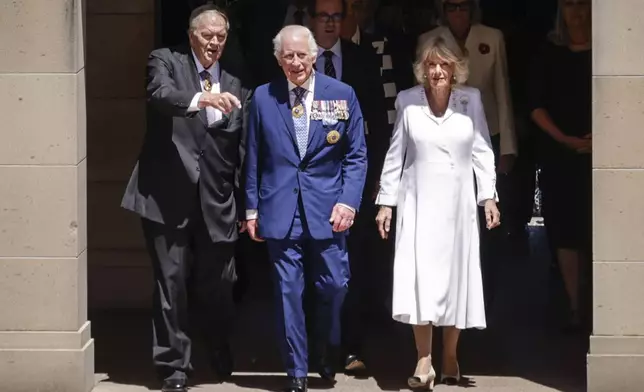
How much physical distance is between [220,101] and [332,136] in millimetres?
667

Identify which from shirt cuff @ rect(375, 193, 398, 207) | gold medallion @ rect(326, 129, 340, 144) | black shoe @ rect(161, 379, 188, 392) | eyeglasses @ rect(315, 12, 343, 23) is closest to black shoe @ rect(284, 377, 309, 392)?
black shoe @ rect(161, 379, 188, 392)

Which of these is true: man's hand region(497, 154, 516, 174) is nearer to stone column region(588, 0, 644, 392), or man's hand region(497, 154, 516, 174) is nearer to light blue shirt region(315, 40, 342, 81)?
light blue shirt region(315, 40, 342, 81)

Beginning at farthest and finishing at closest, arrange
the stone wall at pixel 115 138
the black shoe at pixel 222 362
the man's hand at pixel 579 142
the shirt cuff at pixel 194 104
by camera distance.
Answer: the stone wall at pixel 115 138, the man's hand at pixel 579 142, the black shoe at pixel 222 362, the shirt cuff at pixel 194 104

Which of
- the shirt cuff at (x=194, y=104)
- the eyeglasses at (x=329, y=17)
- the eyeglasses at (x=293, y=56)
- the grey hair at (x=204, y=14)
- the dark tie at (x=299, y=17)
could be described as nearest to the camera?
the shirt cuff at (x=194, y=104)

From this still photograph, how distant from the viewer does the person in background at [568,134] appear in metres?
10.1

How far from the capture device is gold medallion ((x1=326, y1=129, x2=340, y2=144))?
29.0 feet

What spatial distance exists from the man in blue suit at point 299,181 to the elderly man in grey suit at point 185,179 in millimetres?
167

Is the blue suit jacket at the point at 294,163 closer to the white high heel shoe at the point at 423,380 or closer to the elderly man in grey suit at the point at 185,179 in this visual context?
the elderly man in grey suit at the point at 185,179

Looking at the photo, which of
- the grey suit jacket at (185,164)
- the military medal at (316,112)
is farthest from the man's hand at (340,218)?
the grey suit jacket at (185,164)

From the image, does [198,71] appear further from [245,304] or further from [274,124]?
[245,304]

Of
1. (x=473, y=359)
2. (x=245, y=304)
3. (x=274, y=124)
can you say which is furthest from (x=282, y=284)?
(x=245, y=304)

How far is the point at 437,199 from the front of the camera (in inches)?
353

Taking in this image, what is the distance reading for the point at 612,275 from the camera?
8.65m

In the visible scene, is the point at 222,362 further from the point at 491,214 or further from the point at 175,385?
the point at 491,214
